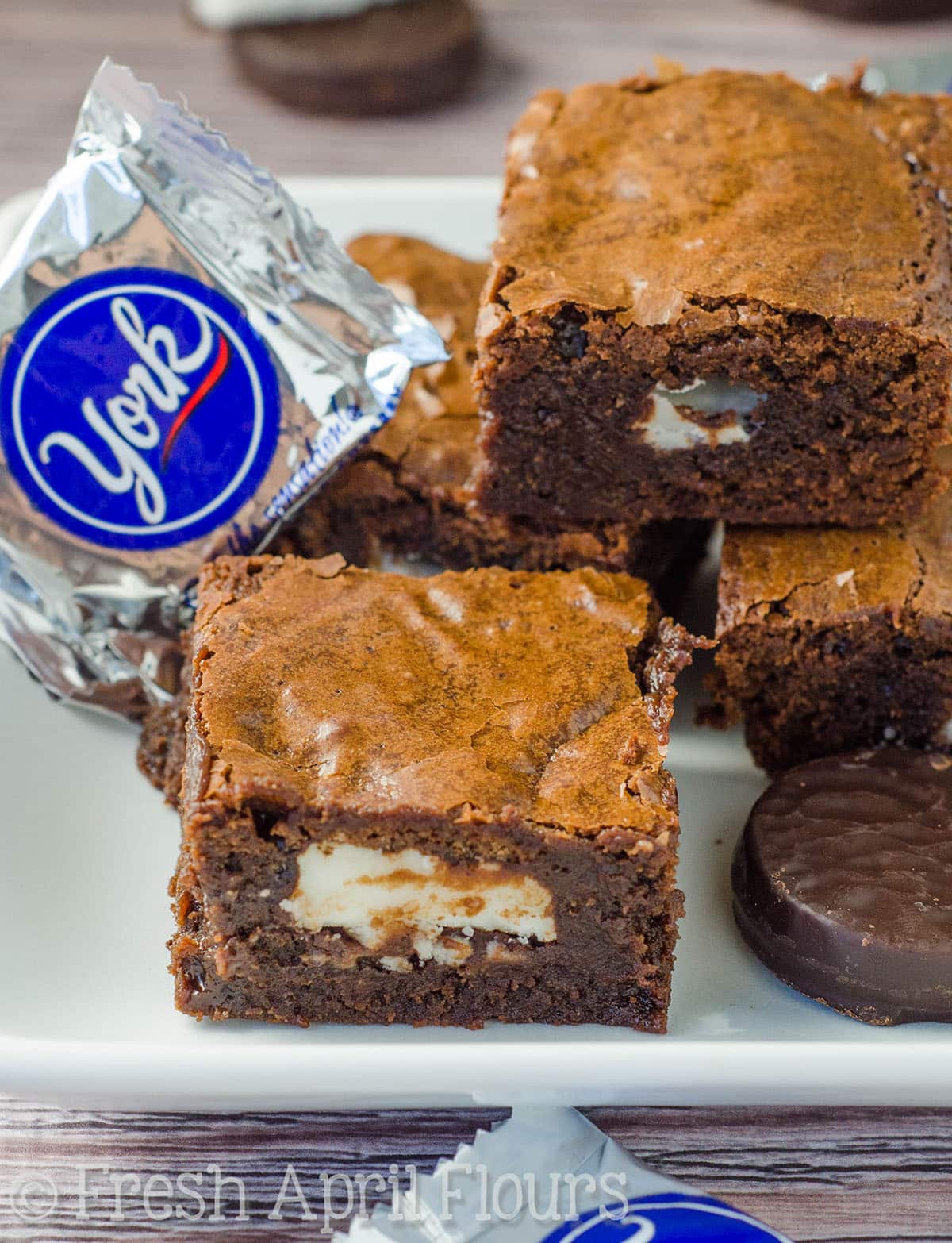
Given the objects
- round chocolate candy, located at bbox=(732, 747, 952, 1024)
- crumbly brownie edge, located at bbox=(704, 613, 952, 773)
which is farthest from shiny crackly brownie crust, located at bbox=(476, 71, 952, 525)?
round chocolate candy, located at bbox=(732, 747, 952, 1024)

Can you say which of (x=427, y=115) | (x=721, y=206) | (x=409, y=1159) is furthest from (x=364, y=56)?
(x=409, y=1159)

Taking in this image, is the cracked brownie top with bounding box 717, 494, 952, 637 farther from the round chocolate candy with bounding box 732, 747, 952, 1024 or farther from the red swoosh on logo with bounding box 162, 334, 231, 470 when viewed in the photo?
the red swoosh on logo with bounding box 162, 334, 231, 470

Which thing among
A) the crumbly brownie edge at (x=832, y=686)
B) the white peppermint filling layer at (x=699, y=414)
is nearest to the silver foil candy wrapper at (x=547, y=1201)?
the crumbly brownie edge at (x=832, y=686)

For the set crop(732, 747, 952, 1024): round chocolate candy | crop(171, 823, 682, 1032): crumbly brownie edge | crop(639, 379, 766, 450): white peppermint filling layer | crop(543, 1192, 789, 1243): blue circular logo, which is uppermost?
crop(639, 379, 766, 450): white peppermint filling layer

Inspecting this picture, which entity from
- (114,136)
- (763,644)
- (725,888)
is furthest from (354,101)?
(725,888)

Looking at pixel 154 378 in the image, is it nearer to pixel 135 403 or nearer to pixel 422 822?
pixel 135 403

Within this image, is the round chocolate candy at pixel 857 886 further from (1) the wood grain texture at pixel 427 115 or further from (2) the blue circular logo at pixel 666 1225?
(1) the wood grain texture at pixel 427 115

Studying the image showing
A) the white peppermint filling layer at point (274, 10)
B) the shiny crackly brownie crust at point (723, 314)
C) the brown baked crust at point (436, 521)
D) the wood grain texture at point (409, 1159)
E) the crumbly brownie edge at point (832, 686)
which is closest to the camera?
the wood grain texture at point (409, 1159)

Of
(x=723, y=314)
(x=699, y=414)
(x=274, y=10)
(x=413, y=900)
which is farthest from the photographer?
(x=274, y=10)
